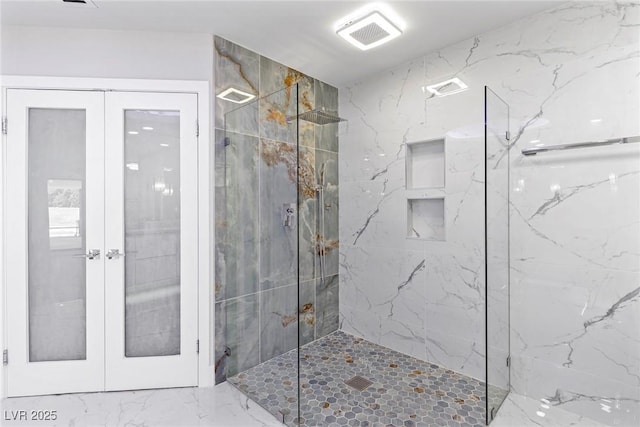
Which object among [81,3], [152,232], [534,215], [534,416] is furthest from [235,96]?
[534,416]

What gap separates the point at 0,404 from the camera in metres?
2.00

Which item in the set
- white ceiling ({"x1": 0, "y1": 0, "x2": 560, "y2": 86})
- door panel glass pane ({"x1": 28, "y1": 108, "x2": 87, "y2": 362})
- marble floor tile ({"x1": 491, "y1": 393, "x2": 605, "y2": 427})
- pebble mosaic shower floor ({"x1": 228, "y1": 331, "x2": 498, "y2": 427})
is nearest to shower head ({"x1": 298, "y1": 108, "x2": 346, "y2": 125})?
white ceiling ({"x1": 0, "y1": 0, "x2": 560, "y2": 86})

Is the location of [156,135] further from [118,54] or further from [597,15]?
[597,15]

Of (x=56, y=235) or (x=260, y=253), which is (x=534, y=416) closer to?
(x=260, y=253)

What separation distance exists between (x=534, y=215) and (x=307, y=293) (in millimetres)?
1501

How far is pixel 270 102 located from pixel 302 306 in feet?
4.24

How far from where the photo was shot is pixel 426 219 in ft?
7.08

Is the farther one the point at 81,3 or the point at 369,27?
the point at 369,27

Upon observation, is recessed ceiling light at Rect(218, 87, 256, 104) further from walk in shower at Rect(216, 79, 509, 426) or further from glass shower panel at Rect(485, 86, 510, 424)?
glass shower panel at Rect(485, 86, 510, 424)

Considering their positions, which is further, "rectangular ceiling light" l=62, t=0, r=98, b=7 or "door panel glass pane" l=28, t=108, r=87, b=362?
"door panel glass pane" l=28, t=108, r=87, b=362

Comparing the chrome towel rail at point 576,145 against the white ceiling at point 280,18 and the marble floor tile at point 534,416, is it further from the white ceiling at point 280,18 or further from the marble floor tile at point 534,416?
the marble floor tile at point 534,416

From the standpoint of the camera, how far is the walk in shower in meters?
1.89

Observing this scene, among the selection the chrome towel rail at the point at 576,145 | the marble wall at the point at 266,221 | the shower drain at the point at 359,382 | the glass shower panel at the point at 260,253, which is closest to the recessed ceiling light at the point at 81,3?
the marble wall at the point at 266,221

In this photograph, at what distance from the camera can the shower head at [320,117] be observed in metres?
2.42
